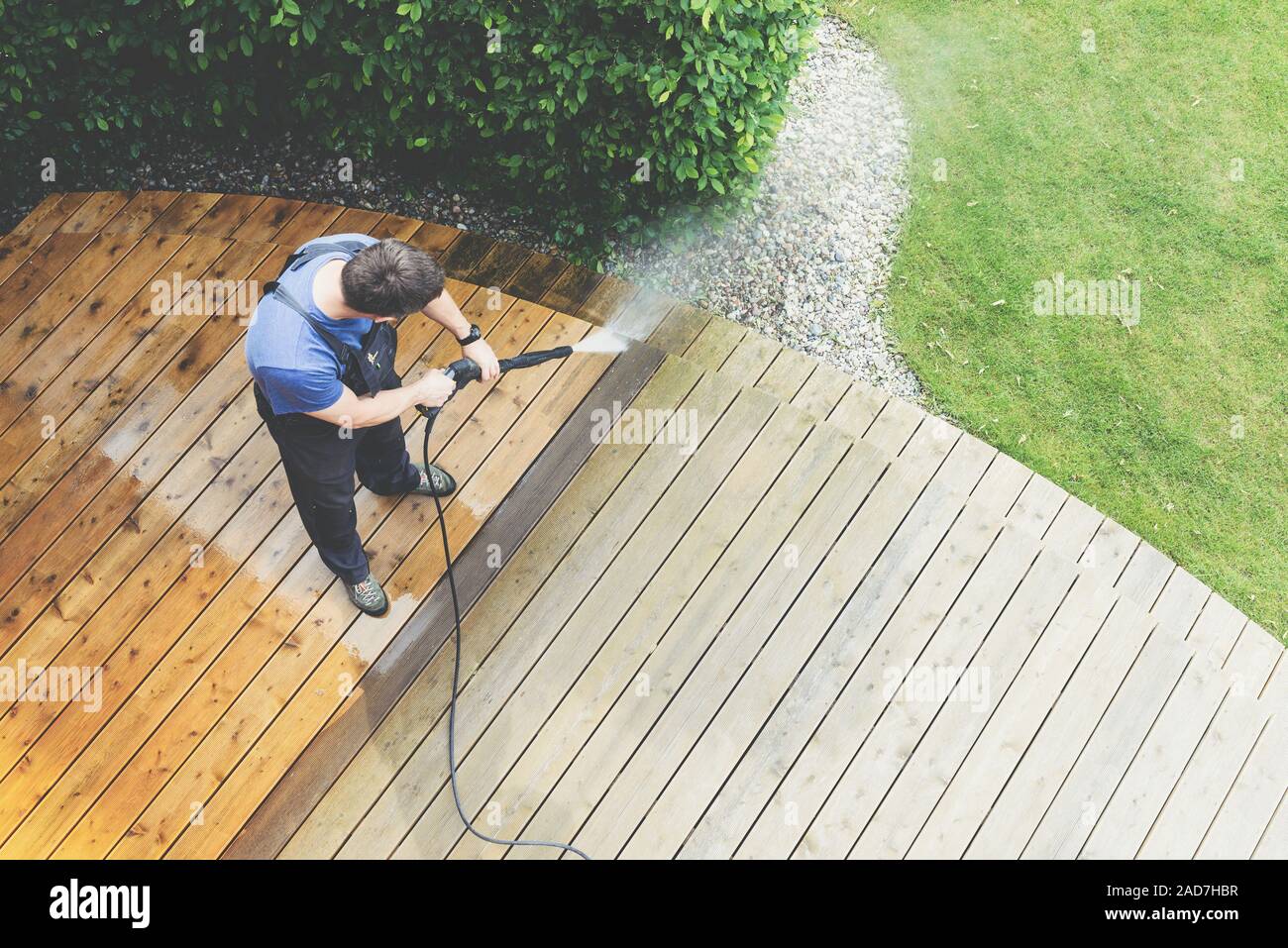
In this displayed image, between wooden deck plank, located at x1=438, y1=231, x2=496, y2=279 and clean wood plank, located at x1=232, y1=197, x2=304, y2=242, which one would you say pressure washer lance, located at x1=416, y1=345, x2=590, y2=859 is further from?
clean wood plank, located at x1=232, y1=197, x2=304, y2=242

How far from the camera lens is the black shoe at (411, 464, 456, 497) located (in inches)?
168

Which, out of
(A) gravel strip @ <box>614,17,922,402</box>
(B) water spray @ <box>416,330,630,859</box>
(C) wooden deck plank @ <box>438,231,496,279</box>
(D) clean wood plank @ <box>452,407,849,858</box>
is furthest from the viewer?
(A) gravel strip @ <box>614,17,922,402</box>

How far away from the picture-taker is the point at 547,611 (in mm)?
4172

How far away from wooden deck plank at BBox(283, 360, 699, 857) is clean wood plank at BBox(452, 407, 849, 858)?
1.40 feet

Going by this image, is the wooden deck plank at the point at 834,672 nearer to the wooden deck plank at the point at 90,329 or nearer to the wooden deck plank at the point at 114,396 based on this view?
the wooden deck plank at the point at 114,396

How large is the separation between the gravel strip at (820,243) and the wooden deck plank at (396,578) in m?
0.84

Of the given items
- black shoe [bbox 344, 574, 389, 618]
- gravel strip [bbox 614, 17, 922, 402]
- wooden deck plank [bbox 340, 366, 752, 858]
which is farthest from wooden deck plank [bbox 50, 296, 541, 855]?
gravel strip [bbox 614, 17, 922, 402]

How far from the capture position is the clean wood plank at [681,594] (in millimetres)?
3927

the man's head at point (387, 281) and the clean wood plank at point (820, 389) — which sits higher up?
the man's head at point (387, 281)

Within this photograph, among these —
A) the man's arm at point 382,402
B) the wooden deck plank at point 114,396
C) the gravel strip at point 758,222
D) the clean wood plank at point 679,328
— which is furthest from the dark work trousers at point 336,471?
the gravel strip at point 758,222

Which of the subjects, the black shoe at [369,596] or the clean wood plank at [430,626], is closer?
the clean wood plank at [430,626]

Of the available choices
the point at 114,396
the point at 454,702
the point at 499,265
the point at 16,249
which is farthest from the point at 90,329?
the point at 454,702

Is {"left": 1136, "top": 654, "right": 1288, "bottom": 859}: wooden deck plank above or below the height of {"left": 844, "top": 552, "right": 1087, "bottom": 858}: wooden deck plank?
below
